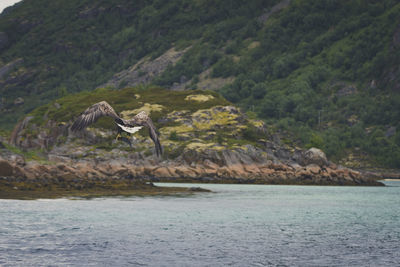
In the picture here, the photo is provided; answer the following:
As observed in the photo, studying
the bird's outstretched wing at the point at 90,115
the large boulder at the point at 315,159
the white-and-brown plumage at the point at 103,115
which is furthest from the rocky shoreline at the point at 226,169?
the bird's outstretched wing at the point at 90,115

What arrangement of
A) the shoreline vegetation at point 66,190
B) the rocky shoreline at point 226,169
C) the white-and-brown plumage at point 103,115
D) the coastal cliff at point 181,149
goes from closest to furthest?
the white-and-brown plumage at point 103,115 → the shoreline vegetation at point 66,190 → the rocky shoreline at point 226,169 → the coastal cliff at point 181,149

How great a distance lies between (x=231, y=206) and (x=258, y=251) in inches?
886

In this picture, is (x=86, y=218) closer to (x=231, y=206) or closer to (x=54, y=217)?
(x=54, y=217)

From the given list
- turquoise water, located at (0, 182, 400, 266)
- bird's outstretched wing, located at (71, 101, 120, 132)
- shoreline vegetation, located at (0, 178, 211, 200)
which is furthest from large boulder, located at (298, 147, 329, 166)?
bird's outstretched wing, located at (71, 101, 120, 132)

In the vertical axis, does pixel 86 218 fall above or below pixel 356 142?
below

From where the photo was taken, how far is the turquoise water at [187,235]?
2255 cm

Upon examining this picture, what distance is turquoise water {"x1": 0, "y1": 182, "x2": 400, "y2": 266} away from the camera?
2255 cm

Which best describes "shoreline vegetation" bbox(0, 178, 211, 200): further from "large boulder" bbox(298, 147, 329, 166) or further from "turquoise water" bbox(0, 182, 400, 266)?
"large boulder" bbox(298, 147, 329, 166)

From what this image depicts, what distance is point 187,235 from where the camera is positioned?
1148 inches

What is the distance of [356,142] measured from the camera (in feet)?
615

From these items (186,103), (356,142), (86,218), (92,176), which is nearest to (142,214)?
(86,218)

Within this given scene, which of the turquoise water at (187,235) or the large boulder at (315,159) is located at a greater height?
the large boulder at (315,159)

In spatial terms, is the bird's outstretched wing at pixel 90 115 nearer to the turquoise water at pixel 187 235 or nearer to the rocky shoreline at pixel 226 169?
the turquoise water at pixel 187 235

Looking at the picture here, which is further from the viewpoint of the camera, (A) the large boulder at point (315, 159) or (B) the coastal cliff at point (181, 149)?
(A) the large boulder at point (315, 159)
